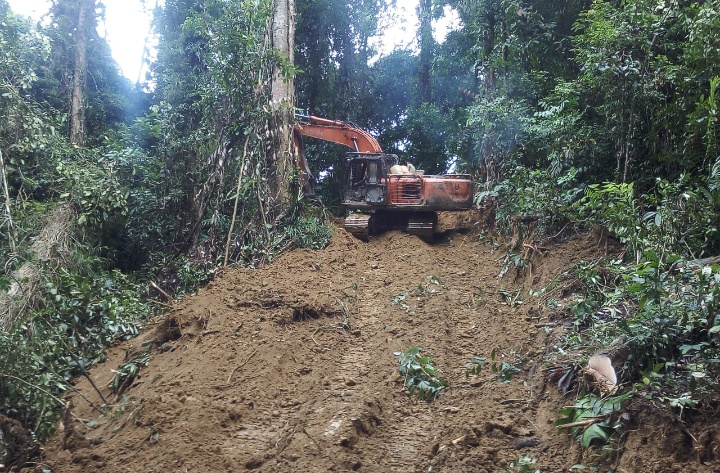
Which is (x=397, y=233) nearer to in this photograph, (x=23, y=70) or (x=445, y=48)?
(x=23, y=70)

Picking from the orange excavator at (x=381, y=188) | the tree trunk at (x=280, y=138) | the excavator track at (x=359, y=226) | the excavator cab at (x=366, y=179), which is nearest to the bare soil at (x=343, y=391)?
the tree trunk at (x=280, y=138)

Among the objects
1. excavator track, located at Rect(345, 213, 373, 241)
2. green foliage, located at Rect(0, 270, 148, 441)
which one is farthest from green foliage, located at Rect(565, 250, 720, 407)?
excavator track, located at Rect(345, 213, 373, 241)

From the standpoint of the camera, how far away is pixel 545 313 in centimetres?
793

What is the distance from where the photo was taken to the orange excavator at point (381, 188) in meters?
14.1

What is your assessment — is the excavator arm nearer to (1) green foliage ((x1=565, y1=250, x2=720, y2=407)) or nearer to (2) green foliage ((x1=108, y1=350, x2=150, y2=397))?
(2) green foliage ((x1=108, y1=350, x2=150, y2=397))

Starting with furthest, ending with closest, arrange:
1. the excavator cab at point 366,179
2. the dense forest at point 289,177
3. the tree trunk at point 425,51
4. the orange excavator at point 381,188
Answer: the tree trunk at point 425,51
the excavator cab at point 366,179
the orange excavator at point 381,188
the dense forest at point 289,177

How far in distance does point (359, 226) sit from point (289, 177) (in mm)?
2084

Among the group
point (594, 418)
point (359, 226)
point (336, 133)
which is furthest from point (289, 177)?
point (594, 418)

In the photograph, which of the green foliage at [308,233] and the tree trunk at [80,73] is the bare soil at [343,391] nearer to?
the green foliage at [308,233]

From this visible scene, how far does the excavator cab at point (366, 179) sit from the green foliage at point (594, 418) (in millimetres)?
9324

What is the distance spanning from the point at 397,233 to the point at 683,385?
9829 millimetres

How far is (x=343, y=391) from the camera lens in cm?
679

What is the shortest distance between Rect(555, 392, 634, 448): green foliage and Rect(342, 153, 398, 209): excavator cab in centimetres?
932

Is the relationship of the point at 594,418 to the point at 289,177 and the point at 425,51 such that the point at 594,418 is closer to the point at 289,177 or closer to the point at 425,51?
the point at 289,177
